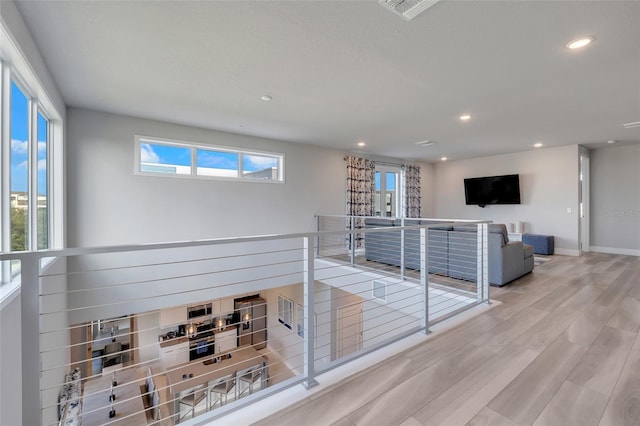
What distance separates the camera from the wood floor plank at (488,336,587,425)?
1.65 m

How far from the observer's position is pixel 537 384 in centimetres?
188

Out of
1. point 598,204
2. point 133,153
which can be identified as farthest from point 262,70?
point 598,204

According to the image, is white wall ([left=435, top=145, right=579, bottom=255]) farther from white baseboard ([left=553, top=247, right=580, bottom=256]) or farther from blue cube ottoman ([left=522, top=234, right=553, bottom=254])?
blue cube ottoman ([left=522, top=234, right=553, bottom=254])

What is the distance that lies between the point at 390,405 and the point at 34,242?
3639 millimetres

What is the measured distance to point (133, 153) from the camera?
443cm

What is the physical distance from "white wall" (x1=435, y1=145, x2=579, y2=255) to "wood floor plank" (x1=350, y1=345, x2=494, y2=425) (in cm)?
596

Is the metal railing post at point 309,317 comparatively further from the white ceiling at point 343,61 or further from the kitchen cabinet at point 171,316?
the kitchen cabinet at point 171,316

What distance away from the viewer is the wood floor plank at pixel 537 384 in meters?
1.65

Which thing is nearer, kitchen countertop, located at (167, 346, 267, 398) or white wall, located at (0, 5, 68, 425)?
white wall, located at (0, 5, 68, 425)

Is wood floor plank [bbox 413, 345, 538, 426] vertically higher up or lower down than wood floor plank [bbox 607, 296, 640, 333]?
lower down

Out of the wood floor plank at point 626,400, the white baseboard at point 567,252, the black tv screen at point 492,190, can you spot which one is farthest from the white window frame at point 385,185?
the wood floor plank at point 626,400

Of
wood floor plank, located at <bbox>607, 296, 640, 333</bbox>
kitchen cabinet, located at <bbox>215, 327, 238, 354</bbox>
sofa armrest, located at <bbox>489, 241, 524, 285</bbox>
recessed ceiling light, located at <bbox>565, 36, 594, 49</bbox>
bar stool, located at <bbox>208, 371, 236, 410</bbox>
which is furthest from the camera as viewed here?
kitchen cabinet, located at <bbox>215, 327, 238, 354</bbox>

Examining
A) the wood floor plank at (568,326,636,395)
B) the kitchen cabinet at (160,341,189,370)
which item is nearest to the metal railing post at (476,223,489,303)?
the wood floor plank at (568,326,636,395)

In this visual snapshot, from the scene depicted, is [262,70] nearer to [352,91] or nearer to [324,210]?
[352,91]
